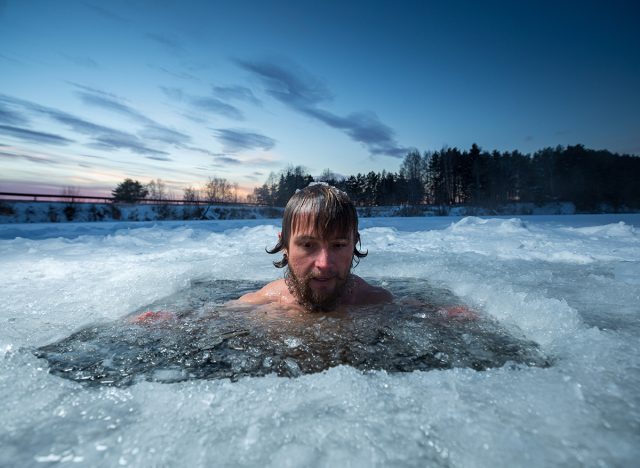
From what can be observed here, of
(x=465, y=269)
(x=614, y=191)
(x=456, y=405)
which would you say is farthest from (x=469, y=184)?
(x=456, y=405)

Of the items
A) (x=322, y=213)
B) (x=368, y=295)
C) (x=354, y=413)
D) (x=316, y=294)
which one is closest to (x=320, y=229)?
(x=322, y=213)

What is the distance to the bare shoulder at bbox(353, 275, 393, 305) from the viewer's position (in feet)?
8.13

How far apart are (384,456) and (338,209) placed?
146 cm

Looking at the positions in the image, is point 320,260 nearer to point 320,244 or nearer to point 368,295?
point 320,244

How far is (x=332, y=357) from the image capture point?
1481mm

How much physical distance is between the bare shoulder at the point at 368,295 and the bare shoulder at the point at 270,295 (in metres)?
0.56

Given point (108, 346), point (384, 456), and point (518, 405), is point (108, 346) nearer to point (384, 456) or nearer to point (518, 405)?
point (384, 456)

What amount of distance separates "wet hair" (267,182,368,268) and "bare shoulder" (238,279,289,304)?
0.53m

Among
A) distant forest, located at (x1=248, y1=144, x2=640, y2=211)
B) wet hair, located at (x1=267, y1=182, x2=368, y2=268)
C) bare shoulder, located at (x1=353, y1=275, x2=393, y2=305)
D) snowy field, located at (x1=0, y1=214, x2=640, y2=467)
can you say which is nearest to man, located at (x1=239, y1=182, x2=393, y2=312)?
wet hair, located at (x1=267, y1=182, x2=368, y2=268)

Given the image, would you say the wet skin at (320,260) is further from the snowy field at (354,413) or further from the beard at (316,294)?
the snowy field at (354,413)

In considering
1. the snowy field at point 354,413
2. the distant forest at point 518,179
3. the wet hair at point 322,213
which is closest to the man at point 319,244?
the wet hair at point 322,213

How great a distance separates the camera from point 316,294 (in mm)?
2100

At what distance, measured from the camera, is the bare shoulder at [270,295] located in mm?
2569

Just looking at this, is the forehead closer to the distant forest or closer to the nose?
the nose
